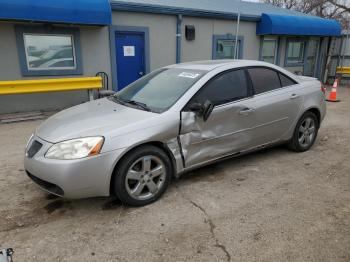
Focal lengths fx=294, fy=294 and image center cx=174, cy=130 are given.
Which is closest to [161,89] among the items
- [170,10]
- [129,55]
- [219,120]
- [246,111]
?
[219,120]

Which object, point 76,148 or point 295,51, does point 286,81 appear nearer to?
point 76,148

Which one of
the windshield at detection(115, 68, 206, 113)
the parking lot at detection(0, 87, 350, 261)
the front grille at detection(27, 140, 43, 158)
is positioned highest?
the windshield at detection(115, 68, 206, 113)

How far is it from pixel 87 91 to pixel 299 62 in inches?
391

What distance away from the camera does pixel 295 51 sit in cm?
1352

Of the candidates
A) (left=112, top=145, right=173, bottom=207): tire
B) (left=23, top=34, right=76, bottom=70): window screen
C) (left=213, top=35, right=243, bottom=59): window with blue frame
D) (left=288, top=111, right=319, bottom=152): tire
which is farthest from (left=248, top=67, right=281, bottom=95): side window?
(left=213, top=35, right=243, bottom=59): window with blue frame

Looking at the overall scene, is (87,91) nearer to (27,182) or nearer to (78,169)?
(27,182)

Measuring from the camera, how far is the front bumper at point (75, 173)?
2.83 m

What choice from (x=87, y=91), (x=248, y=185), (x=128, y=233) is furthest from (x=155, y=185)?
(x=87, y=91)

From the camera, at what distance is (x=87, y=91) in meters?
8.81

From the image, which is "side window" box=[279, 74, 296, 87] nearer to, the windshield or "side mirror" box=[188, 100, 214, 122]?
the windshield

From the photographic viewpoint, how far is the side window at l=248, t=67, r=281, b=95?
4.14 meters

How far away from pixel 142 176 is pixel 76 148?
759 mm

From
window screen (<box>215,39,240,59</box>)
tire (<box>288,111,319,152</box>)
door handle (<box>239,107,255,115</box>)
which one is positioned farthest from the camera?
window screen (<box>215,39,240,59</box>)

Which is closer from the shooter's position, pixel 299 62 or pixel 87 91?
pixel 87 91
